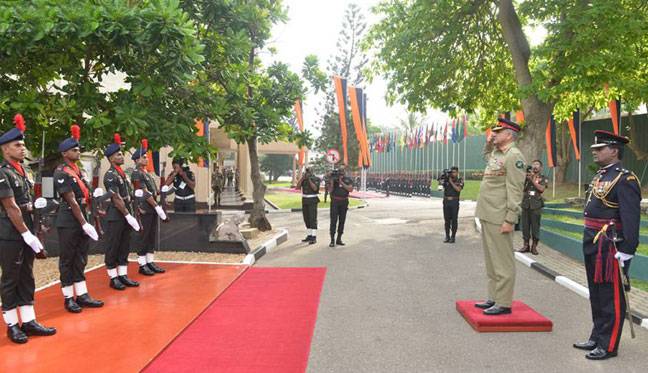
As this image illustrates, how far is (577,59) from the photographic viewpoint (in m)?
12.3

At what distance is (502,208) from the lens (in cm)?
552

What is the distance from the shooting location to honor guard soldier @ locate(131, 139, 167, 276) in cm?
790

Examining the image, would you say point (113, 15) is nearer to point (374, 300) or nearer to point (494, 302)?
point (374, 300)

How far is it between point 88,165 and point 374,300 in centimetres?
1288

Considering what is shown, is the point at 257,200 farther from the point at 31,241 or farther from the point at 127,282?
the point at 31,241

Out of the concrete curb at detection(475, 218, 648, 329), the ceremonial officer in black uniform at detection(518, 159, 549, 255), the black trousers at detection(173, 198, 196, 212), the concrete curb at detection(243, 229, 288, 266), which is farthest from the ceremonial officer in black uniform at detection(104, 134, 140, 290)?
the ceremonial officer in black uniform at detection(518, 159, 549, 255)

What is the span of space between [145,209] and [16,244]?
3.32 meters

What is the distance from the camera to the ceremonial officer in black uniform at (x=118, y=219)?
6.96 metres

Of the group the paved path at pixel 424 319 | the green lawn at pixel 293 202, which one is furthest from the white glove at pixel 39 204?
the green lawn at pixel 293 202

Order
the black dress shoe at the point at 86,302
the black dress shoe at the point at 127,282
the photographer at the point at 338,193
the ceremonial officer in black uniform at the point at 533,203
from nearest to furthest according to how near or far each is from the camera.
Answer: the black dress shoe at the point at 86,302
the black dress shoe at the point at 127,282
the ceremonial officer in black uniform at the point at 533,203
the photographer at the point at 338,193

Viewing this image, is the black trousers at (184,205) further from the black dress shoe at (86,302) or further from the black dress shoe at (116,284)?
the black dress shoe at (86,302)

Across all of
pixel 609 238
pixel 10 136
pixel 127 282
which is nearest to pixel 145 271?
pixel 127 282

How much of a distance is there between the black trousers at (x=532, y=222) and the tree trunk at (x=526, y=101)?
14.8 ft

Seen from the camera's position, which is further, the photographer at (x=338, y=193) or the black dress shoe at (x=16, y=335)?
the photographer at (x=338, y=193)
